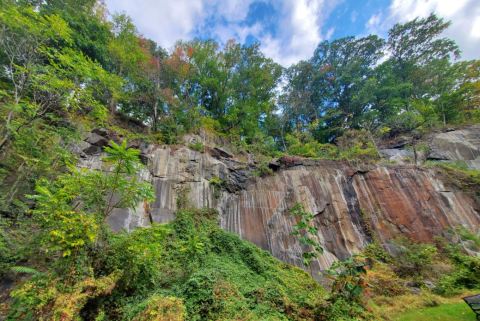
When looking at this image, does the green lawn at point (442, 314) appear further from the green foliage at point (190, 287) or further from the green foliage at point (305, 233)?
the green foliage at point (305, 233)

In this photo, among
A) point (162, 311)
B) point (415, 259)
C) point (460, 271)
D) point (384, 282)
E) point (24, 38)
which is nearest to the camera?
point (162, 311)

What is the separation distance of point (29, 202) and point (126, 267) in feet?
19.0

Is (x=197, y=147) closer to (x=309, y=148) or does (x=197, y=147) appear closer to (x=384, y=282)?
(x=309, y=148)

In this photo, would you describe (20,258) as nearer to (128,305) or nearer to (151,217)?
(128,305)

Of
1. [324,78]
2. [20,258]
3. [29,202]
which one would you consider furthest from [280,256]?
[324,78]

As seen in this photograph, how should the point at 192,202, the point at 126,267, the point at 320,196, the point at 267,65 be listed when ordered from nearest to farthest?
the point at 126,267 < the point at 192,202 < the point at 320,196 < the point at 267,65

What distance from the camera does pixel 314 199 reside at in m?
12.3

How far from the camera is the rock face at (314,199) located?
10.8m

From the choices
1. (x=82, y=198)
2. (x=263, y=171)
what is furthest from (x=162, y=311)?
(x=263, y=171)

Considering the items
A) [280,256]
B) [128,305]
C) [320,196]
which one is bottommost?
[128,305]

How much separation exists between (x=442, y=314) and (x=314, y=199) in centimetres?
667

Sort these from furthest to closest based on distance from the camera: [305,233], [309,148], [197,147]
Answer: [309,148], [197,147], [305,233]

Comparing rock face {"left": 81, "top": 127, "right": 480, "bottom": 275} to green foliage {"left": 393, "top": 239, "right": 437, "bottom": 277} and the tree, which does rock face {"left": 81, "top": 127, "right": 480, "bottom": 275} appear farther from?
the tree

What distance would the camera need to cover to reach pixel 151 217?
392 inches
